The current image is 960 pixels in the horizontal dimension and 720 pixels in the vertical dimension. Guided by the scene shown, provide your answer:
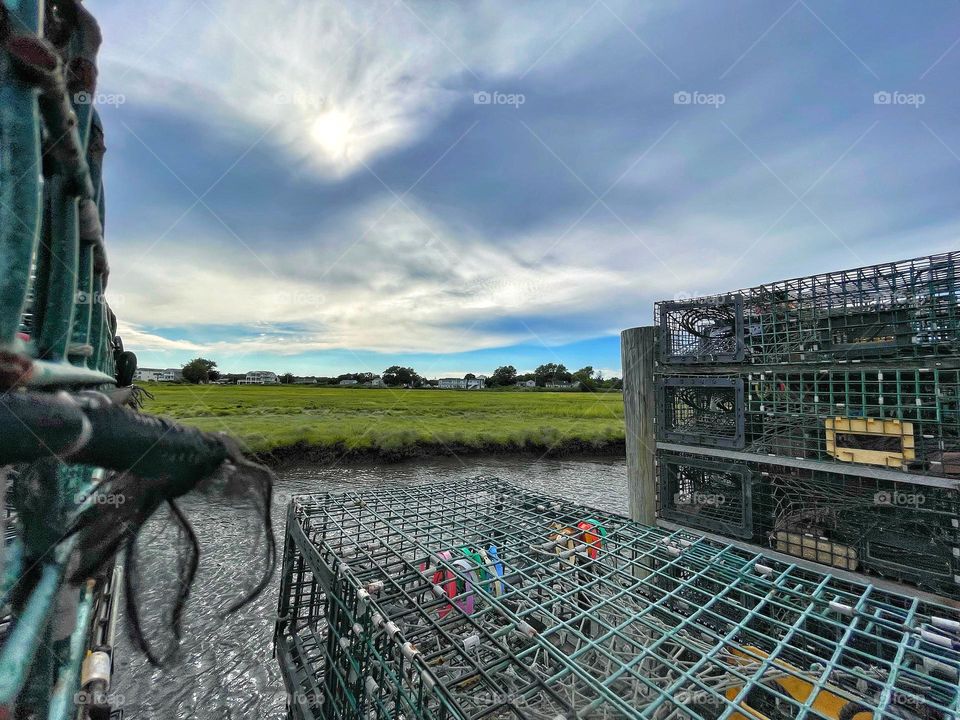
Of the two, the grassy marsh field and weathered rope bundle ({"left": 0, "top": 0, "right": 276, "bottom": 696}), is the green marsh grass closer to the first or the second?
the grassy marsh field

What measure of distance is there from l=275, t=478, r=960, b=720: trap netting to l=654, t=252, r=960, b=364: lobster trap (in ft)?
8.48

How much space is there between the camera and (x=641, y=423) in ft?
22.9

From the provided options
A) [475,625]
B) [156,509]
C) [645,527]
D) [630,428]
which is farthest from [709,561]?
[156,509]

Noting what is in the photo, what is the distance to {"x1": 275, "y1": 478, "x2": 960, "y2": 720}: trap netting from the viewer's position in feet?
9.78

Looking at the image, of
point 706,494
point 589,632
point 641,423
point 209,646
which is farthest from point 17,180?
point 209,646

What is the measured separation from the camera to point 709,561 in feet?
16.1

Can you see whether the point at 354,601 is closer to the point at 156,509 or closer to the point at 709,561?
the point at 156,509

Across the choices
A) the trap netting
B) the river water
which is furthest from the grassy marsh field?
the trap netting

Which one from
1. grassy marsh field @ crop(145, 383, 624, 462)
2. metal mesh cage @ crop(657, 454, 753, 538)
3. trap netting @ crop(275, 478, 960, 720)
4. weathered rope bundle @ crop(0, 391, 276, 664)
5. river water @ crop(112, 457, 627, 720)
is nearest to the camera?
weathered rope bundle @ crop(0, 391, 276, 664)

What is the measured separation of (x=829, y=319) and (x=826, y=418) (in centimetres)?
121

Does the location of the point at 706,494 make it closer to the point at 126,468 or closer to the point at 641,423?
the point at 641,423

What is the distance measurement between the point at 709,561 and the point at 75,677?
5.47 m

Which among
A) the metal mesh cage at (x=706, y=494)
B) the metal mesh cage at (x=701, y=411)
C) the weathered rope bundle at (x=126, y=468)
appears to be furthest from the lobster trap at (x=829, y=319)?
the weathered rope bundle at (x=126, y=468)

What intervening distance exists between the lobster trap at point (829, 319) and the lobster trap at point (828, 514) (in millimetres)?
1476
